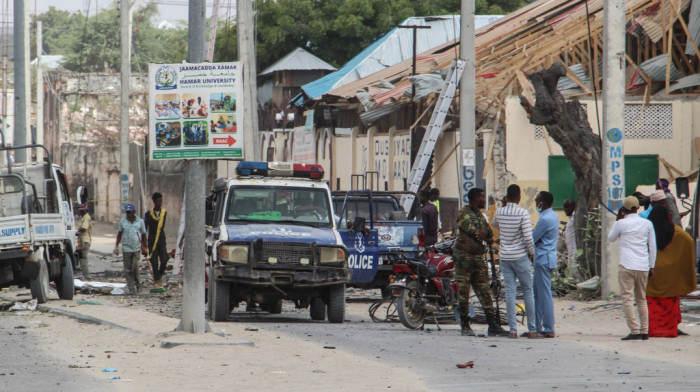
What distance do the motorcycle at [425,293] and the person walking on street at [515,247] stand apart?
1155mm

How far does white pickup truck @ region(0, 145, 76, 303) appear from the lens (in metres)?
17.4

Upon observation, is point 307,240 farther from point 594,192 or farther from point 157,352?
point 594,192

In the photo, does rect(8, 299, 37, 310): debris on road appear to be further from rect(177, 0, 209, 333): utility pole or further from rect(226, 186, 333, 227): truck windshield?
rect(177, 0, 209, 333): utility pole

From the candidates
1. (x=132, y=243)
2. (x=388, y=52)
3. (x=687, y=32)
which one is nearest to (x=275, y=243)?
(x=132, y=243)

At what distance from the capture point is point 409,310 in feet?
46.5

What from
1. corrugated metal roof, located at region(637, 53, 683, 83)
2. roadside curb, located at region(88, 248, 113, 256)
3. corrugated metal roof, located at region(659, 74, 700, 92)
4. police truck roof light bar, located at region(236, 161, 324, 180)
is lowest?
roadside curb, located at region(88, 248, 113, 256)

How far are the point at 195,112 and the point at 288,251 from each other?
3.17 metres

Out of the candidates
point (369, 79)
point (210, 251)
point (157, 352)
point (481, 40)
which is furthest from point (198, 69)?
point (369, 79)

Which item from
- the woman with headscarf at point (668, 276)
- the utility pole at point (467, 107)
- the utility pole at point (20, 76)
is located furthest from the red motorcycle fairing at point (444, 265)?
the utility pole at point (20, 76)

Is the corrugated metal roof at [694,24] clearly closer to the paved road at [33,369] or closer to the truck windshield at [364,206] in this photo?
the truck windshield at [364,206]

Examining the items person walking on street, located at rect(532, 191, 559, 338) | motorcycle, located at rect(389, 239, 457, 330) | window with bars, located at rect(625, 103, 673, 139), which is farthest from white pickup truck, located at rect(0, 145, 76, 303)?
window with bars, located at rect(625, 103, 673, 139)

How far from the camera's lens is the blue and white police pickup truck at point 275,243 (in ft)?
47.8

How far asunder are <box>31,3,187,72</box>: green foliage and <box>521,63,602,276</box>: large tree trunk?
2010 inches

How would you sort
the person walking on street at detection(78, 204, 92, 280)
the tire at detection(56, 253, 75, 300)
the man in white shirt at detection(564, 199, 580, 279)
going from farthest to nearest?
the person walking on street at detection(78, 204, 92, 280)
the tire at detection(56, 253, 75, 300)
the man in white shirt at detection(564, 199, 580, 279)
